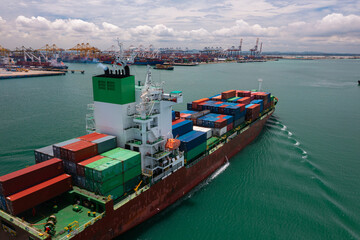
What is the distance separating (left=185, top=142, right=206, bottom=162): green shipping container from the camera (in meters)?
27.0

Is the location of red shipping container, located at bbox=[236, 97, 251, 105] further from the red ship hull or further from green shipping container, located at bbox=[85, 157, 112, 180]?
green shipping container, located at bbox=[85, 157, 112, 180]

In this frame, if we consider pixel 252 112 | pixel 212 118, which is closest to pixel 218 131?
pixel 212 118

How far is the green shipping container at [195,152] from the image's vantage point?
88.6 ft

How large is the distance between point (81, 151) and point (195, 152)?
13.7 m

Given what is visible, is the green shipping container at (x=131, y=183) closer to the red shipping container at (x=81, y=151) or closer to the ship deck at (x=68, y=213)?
the ship deck at (x=68, y=213)

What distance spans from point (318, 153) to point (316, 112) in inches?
1047

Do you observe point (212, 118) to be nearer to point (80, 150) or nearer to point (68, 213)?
point (80, 150)

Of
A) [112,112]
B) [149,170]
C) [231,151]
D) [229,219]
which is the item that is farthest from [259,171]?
[112,112]

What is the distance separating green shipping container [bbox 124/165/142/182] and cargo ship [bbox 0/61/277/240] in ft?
0.30

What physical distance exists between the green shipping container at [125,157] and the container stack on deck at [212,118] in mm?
7861

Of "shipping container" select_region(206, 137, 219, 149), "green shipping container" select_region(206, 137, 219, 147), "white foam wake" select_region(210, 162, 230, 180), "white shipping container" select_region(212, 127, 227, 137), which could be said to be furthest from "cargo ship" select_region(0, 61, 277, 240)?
"white shipping container" select_region(212, 127, 227, 137)

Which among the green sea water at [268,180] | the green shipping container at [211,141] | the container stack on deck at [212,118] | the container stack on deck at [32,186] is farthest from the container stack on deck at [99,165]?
the green shipping container at [211,141]

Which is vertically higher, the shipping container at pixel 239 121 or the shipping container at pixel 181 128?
the shipping container at pixel 181 128

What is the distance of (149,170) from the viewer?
22156 millimetres
